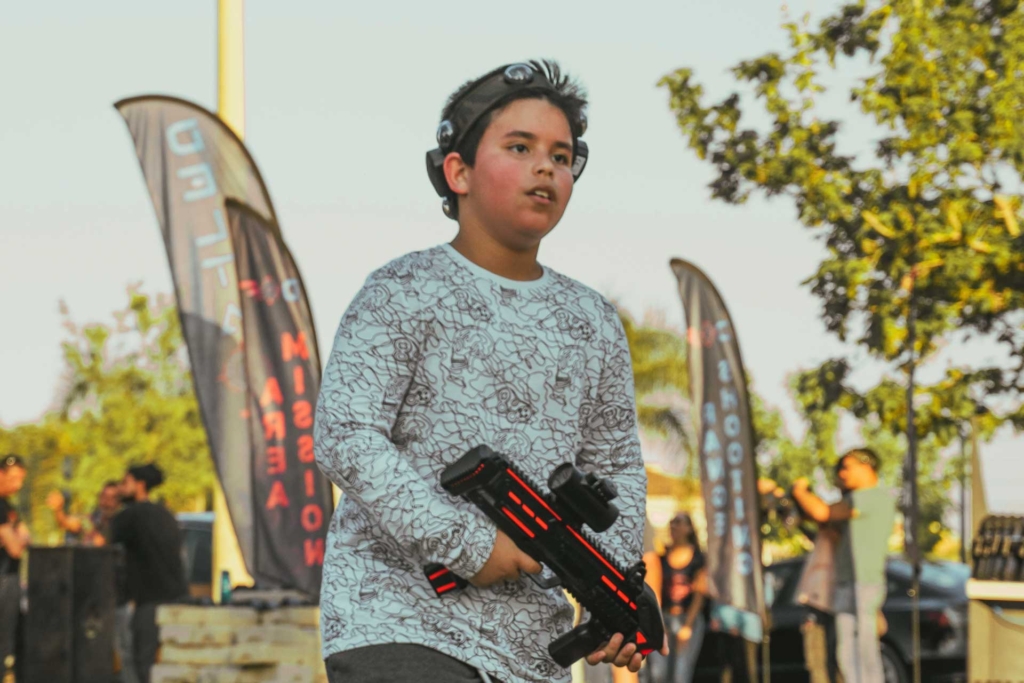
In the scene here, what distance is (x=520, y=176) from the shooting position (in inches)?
112

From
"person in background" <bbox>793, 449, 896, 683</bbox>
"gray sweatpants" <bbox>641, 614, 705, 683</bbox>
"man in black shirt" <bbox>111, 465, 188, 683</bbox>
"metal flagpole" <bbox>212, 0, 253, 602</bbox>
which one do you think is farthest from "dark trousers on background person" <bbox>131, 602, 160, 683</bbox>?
"person in background" <bbox>793, 449, 896, 683</bbox>

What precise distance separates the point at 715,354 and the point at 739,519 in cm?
142

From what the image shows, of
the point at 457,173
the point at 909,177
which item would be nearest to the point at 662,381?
the point at 909,177

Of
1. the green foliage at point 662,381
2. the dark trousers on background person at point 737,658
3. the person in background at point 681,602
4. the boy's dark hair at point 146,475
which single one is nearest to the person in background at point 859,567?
the person in background at point 681,602

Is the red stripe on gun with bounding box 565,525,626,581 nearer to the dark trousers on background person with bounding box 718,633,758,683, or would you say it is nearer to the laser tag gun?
the laser tag gun

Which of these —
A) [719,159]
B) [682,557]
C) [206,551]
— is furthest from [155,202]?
[719,159]

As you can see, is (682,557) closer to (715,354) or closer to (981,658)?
(715,354)

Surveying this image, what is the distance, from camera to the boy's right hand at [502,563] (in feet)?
8.48

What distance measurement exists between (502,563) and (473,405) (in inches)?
11.2

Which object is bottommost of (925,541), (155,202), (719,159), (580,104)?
(925,541)

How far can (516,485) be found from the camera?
2.59 metres

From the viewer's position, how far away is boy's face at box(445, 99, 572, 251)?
285cm

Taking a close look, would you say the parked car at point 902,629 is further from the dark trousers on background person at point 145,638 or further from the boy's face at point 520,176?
the boy's face at point 520,176

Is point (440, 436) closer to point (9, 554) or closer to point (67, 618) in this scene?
point (9, 554)
